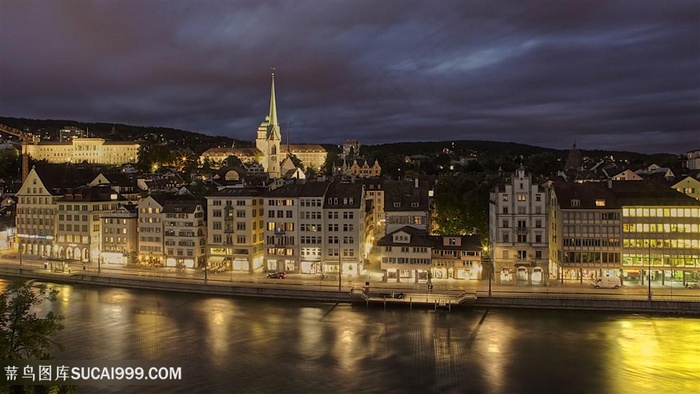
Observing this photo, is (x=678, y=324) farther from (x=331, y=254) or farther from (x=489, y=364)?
(x=331, y=254)

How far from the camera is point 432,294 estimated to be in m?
43.7

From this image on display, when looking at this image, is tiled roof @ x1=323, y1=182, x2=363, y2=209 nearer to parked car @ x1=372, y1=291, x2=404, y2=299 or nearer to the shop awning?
parked car @ x1=372, y1=291, x2=404, y2=299

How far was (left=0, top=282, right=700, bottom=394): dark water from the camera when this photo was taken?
94.2 feet

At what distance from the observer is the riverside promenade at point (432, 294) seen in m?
41.3

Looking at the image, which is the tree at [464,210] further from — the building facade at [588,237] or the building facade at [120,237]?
the building facade at [120,237]

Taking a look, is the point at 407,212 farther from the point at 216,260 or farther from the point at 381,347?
the point at 381,347

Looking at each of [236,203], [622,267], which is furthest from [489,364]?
[236,203]

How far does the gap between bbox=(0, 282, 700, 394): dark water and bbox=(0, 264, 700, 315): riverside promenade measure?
3.48 feet

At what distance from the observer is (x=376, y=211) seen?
248ft

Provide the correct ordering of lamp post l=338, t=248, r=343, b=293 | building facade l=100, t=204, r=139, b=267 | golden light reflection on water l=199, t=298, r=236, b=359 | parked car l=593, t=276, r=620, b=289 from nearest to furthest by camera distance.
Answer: golden light reflection on water l=199, t=298, r=236, b=359 < parked car l=593, t=276, r=620, b=289 < lamp post l=338, t=248, r=343, b=293 < building facade l=100, t=204, r=139, b=267

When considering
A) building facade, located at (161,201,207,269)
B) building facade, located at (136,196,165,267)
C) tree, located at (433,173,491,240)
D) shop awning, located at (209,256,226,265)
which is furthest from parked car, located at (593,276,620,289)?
building facade, located at (136,196,165,267)

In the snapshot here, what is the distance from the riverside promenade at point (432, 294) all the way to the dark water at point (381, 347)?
41.8 inches

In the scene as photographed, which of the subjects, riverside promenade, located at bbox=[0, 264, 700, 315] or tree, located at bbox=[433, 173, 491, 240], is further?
tree, located at bbox=[433, 173, 491, 240]

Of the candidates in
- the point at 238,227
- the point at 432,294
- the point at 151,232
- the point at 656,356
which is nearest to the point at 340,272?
the point at 432,294
